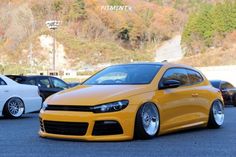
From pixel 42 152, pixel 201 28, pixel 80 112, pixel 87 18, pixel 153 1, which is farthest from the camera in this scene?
pixel 153 1

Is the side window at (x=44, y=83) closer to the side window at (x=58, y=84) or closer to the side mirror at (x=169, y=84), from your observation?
the side window at (x=58, y=84)

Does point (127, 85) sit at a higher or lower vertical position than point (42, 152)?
higher

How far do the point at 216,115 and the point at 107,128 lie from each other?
11.2 feet

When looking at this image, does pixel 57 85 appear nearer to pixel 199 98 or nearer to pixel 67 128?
pixel 199 98

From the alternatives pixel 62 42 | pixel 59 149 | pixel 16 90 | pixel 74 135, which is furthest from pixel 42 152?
pixel 62 42

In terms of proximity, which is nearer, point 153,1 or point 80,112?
point 80,112

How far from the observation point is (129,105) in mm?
8727

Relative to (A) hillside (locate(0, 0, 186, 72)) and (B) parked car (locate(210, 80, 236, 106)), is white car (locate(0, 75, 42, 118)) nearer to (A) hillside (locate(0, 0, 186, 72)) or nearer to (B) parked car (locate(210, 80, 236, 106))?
(B) parked car (locate(210, 80, 236, 106))

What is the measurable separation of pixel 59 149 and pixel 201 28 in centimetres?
10812

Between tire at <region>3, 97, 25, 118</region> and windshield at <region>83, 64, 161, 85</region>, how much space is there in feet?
17.7

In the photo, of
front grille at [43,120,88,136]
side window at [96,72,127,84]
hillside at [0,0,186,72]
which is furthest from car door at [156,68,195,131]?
hillside at [0,0,186,72]

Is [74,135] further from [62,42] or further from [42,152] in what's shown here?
[62,42]

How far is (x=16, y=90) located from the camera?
50.0ft

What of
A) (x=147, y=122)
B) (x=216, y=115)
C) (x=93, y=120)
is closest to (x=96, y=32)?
(x=216, y=115)
